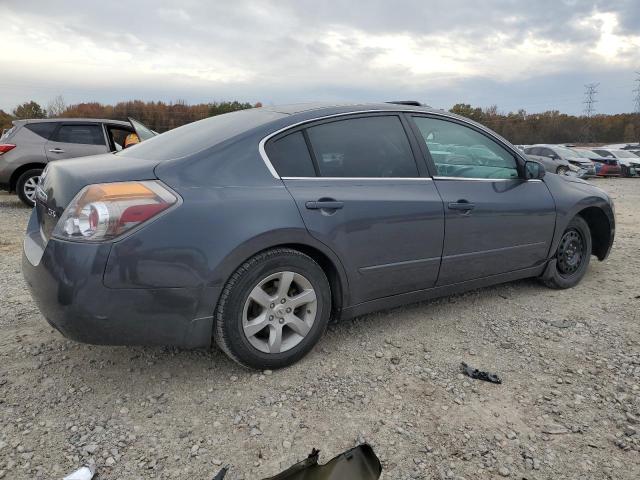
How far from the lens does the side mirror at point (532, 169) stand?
3.90 metres

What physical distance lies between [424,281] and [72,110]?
37422mm

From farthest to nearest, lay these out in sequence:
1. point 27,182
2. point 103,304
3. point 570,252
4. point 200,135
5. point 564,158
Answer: point 564,158 → point 27,182 → point 570,252 → point 200,135 → point 103,304

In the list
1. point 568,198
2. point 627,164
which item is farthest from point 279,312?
point 627,164

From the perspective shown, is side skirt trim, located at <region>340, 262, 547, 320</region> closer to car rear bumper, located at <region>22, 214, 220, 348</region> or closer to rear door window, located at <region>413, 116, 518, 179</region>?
rear door window, located at <region>413, 116, 518, 179</region>

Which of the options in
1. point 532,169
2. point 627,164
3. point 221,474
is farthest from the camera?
point 627,164

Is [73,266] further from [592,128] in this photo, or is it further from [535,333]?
[592,128]

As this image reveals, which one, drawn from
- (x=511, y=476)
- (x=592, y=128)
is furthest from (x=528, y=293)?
(x=592, y=128)

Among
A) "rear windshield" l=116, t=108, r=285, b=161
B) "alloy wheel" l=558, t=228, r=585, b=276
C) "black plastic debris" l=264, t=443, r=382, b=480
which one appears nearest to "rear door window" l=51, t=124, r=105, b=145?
"rear windshield" l=116, t=108, r=285, b=161

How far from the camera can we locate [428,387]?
2.69 metres

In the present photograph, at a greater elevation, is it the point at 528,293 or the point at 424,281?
the point at 424,281

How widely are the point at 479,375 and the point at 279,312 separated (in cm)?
119

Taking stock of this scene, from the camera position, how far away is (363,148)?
315 centimetres

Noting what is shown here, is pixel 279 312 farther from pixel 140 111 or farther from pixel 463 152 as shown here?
pixel 140 111

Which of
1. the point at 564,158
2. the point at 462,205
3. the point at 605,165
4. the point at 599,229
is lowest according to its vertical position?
the point at 599,229
